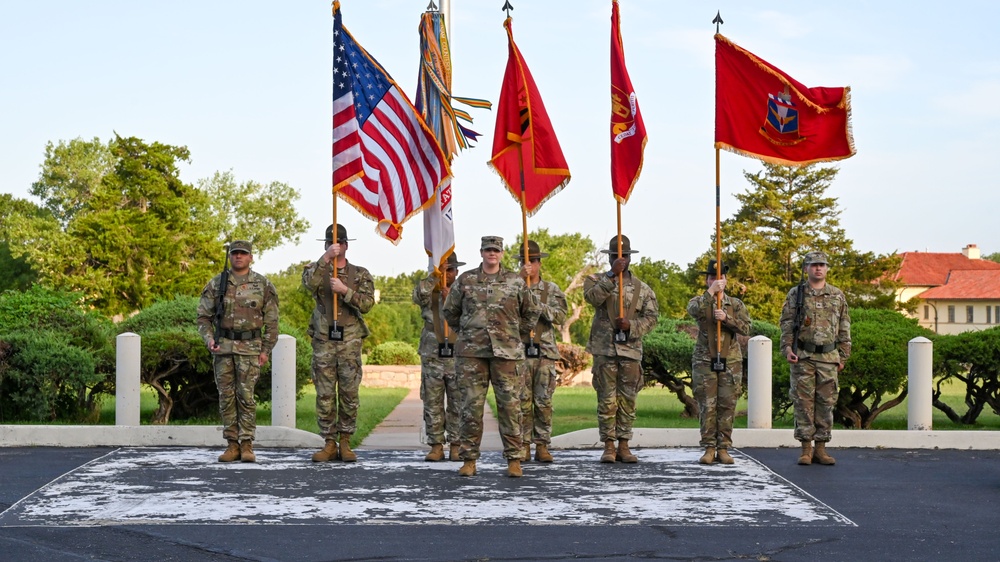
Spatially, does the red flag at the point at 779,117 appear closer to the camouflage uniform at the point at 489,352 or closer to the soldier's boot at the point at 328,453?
the camouflage uniform at the point at 489,352

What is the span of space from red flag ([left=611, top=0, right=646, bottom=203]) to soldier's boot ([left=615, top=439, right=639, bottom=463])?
97.9 inches

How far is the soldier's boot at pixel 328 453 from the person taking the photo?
11.5m

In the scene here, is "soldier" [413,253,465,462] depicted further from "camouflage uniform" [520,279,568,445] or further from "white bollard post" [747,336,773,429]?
"white bollard post" [747,336,773,429]

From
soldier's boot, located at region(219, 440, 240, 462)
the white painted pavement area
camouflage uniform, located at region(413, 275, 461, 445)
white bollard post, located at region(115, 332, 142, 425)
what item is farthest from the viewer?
white bollard post, located at region(115, 332, 142, 425)

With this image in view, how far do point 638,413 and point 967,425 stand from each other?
16.5 feet

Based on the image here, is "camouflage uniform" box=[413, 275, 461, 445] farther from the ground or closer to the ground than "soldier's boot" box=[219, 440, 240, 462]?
farther from the ground

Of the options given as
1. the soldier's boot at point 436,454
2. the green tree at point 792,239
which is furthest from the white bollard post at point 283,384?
the green tree at point 792,239

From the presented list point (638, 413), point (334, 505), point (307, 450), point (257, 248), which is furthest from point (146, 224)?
point (334, 505)

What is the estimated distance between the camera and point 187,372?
15.4 m

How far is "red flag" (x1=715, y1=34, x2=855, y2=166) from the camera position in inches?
476

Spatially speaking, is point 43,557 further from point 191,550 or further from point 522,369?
point 522,369

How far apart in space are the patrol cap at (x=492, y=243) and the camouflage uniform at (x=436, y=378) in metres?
1.24

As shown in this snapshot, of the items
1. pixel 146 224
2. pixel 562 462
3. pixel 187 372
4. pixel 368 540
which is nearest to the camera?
pixel 368 540

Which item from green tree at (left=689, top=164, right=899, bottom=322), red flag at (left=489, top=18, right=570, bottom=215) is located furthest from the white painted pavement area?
green tree at (left=689, top=164, right=899, bottom=322)
